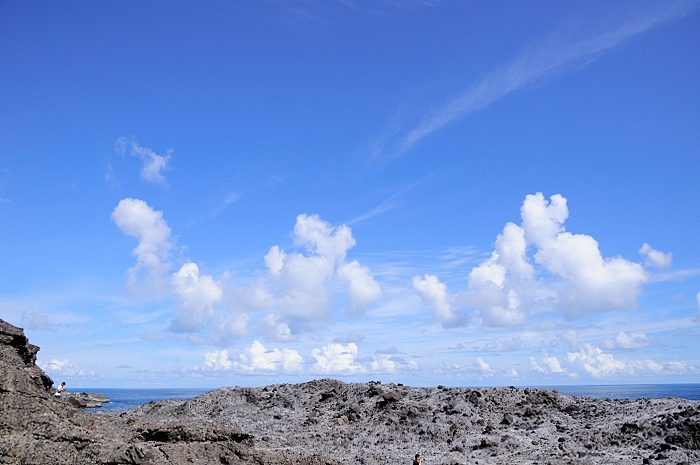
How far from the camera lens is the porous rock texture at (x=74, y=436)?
11734 millimetres

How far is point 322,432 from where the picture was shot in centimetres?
3319

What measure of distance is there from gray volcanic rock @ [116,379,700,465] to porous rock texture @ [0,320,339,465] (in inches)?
356

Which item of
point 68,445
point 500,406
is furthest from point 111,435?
point 500,406

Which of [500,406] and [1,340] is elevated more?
[1,340]

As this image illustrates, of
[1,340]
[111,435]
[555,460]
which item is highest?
[1,340]

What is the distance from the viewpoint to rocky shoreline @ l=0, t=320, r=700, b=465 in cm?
1280

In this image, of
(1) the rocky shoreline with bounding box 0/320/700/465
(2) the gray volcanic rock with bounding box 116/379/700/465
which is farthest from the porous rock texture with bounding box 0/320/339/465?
(2) the gray volcanic rock with bounding box 116/379/700/465

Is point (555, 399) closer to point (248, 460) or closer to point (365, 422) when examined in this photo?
point (365, 422)

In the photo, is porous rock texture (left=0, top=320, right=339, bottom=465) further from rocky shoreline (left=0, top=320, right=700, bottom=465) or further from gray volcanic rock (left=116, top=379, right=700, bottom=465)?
gray volcanic rock (left=116, top=379, right=700, bottom=465)

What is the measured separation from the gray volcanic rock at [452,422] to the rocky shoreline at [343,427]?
0.10 meters

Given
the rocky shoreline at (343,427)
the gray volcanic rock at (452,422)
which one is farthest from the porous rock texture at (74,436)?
the gray volcanic rock at (452,422)

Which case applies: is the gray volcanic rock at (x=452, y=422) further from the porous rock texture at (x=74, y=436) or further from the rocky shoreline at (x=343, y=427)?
the porous rock texture at (x=74, y=436)

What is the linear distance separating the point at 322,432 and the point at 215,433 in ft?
57.7

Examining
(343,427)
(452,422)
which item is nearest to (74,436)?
(343,427)
